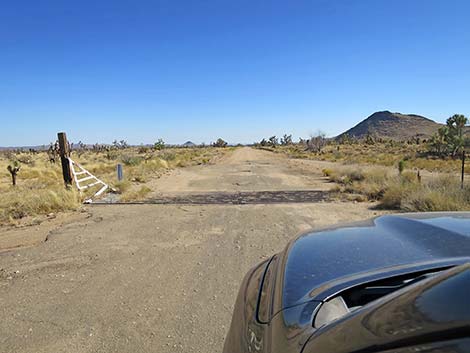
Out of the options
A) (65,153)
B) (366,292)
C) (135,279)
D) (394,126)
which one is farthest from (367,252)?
(394,126)

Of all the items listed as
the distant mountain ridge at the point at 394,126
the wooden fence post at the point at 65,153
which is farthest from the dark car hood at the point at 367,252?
the distant mountain ridge at the point at 394,126

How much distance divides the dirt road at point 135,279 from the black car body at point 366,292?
1.67 metres

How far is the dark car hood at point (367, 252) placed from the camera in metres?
1.84

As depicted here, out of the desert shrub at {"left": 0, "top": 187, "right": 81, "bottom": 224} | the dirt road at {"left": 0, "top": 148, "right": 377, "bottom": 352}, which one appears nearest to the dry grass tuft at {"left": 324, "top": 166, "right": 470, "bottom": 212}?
the dirt road at {"left": 0, "top": 148, "right": 377, "bottom": 352}

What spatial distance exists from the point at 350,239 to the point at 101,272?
4001mm

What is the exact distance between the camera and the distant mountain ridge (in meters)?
141

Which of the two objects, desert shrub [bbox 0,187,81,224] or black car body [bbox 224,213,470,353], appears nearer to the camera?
black car body [bbox 224,213,470,353]

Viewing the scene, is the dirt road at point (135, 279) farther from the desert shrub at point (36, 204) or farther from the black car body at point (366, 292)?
the black car body at point (366, 292)

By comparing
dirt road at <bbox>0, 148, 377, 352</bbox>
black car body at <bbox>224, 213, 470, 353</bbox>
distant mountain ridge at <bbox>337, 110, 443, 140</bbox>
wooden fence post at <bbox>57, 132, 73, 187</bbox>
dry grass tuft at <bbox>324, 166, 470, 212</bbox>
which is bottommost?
dirt road at <bbox>0, 148, 377, 352</bbox>

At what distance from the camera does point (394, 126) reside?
154625mm

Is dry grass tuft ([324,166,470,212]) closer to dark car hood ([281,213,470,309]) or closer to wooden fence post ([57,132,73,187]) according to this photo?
dark car hood ([281,213,470,309])

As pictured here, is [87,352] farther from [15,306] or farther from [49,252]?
[49,252]

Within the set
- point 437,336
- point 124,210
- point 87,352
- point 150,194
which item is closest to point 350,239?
point 437,336

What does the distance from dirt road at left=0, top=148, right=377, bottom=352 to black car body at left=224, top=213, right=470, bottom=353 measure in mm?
1673
